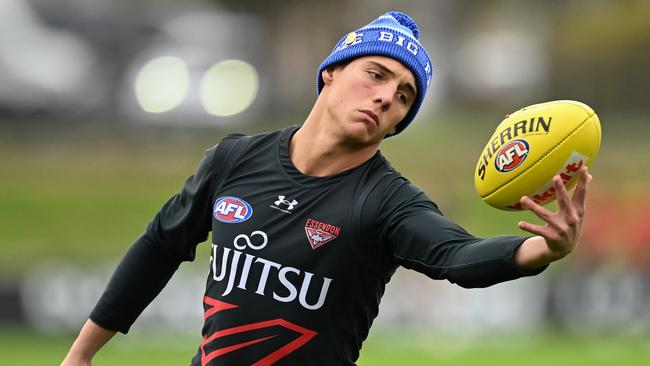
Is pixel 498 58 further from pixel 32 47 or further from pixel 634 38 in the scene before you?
pixel 32 47

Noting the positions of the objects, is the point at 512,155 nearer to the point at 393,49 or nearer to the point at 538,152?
the point at 538,152

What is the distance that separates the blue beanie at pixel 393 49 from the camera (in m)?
5.23

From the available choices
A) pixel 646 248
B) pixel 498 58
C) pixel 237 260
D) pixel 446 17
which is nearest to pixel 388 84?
pixel 237 260

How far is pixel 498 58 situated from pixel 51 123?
460 inches

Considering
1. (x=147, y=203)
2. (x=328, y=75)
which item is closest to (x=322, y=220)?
(x=328, y=75)

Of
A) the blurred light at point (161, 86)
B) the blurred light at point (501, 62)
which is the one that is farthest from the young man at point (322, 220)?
the blurred light at point (501, 62)

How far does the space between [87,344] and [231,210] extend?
38.0 inches

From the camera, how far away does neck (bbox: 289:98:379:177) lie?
17.1 feet

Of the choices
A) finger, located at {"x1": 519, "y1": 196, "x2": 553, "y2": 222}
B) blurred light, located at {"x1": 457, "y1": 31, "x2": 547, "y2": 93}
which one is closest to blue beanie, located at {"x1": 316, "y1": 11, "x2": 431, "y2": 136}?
finger, located at {"x1": 519, "y1": 196, "x2": 553, "y2": 222}

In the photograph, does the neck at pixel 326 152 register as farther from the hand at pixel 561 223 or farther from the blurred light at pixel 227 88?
→ the blurred light at pixel 227 88

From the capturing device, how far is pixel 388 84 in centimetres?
517

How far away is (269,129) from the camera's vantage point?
65.5 ft

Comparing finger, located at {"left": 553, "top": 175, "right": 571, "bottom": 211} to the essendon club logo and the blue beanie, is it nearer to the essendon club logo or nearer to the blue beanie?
the essendon club logo

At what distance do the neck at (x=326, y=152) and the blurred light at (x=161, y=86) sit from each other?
15053mm
